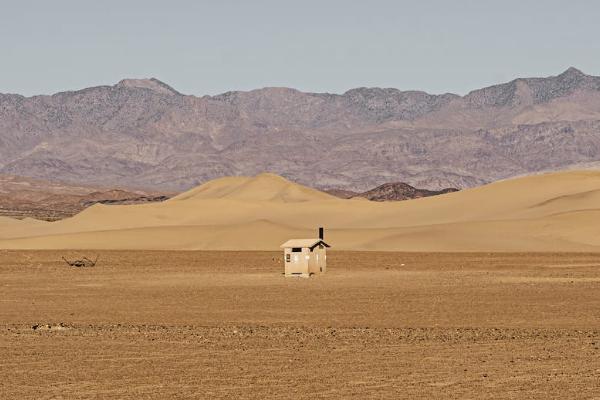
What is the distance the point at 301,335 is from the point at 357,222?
350 ft

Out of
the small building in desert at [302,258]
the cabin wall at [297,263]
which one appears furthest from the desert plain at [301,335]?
the cabin wall at [297,263]

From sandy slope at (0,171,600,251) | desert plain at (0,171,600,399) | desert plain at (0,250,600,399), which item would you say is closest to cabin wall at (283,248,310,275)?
desert plain at (0,171,600,399)

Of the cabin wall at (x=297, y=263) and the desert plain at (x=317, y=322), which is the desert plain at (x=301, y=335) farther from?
the cabin wall at (x=297, y=263)

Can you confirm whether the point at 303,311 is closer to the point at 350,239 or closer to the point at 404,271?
the point at 404,271

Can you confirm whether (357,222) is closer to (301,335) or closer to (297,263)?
(297,263)

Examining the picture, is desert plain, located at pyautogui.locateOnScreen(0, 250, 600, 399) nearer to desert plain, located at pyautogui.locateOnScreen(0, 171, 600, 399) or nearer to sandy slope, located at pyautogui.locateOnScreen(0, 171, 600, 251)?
desert plain, located at pyautogui.locateOnScreen(0, 171, 600, 399)

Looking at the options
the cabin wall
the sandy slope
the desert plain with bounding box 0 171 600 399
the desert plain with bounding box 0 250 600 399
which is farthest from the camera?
the sandy slope

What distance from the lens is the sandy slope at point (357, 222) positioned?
10119 cm

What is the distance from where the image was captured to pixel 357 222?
137750mm

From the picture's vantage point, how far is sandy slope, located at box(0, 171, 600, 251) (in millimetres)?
101188

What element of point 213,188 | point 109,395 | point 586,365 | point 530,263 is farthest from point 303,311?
point 213,188

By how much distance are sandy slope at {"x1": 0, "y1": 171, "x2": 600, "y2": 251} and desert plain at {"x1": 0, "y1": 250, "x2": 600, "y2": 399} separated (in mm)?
38608

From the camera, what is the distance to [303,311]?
40000 millimetres

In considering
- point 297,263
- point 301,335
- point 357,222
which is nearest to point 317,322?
point 301,335
